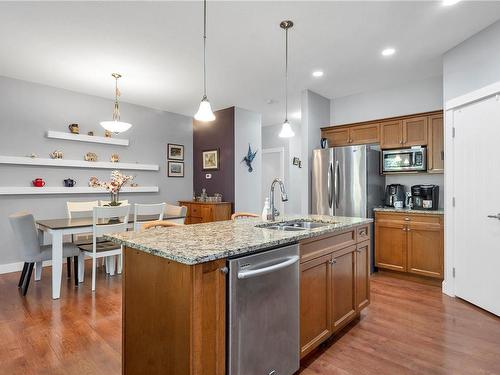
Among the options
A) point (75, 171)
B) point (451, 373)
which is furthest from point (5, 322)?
point (451, 373)

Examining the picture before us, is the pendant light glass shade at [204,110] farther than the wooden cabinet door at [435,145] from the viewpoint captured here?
No

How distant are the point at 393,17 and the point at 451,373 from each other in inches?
111


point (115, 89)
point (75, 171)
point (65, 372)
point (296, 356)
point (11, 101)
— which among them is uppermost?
point (115, 89)

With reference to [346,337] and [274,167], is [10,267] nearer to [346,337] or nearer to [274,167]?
[346,337]

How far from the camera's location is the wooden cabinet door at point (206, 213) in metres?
5.28

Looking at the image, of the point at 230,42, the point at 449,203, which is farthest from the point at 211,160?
the point at 449,203

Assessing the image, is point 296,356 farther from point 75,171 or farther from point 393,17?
point 75,171

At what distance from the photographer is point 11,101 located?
13.6 ft

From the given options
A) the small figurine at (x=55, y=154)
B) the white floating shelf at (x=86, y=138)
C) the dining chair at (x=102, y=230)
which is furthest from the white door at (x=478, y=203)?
the small figurine at (x=55, y=154)

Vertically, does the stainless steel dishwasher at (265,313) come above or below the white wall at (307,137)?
below

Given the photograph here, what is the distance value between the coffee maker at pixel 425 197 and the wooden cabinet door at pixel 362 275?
5.79ft

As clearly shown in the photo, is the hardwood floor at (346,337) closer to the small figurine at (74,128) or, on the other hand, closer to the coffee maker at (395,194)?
the coffee maker at (395,194)

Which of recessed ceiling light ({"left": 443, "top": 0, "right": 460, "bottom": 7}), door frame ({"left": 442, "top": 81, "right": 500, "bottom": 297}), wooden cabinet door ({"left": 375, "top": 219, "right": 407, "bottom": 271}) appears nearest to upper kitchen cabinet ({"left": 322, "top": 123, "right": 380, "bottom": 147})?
door frame ({"left": 442, "top": 81, "right": 500, "bottom": 297})

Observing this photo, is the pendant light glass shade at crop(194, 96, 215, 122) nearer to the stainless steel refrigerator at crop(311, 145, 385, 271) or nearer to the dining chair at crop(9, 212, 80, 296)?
the dining chair at crop(9, 212, 80, 296)
